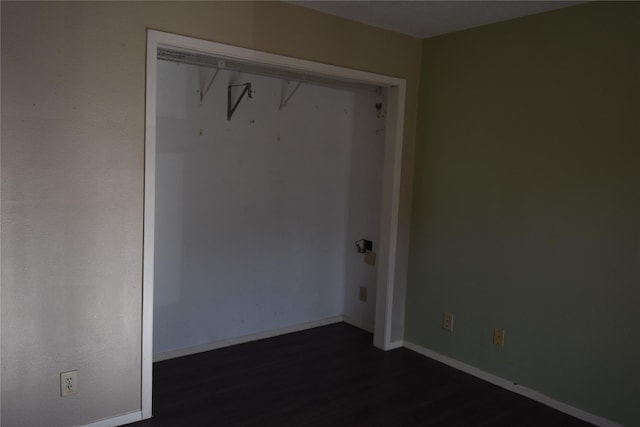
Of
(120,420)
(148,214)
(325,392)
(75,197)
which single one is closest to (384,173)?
(325,392)

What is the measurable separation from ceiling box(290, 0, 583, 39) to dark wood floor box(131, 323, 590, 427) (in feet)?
7.71

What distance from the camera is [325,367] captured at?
12.0ft

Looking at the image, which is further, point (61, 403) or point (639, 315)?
point (639, 315)

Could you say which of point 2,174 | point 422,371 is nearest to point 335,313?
point 422,371

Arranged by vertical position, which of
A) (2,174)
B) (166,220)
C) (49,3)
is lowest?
(166,220)

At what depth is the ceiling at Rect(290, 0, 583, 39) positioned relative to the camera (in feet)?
9.91

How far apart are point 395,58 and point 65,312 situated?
105 inches

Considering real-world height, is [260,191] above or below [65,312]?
above

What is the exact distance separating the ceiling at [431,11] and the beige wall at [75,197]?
2.58 feet

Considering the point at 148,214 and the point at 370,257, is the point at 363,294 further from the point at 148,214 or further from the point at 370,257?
the point at 148,214

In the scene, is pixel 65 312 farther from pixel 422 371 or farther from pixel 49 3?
pixel 422 371

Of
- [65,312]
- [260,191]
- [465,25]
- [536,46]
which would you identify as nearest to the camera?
[65,312]

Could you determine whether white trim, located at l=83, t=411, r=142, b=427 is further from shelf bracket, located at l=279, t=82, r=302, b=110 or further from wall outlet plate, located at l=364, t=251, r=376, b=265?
shelf bracket, located at l=279, t=82, r=302, b=110

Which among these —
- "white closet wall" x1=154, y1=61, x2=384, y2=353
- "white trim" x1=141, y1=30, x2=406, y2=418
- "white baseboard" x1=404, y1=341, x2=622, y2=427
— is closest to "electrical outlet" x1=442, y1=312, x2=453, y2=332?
"white baseboard" x1=404, y1=341, x2=622, y2=427
